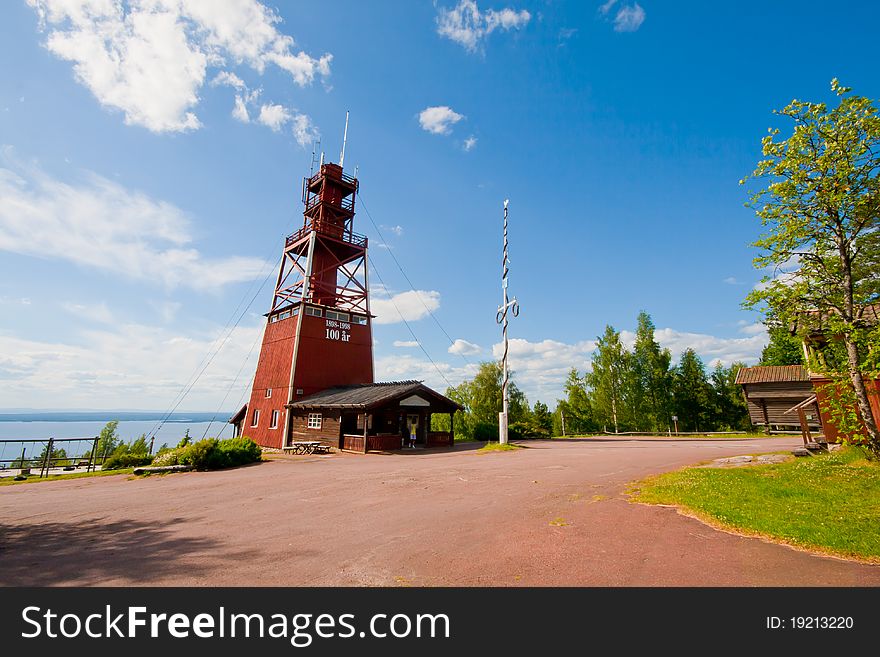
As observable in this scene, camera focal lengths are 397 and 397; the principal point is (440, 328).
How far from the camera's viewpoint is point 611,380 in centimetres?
4488

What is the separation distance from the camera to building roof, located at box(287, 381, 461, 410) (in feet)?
78.0

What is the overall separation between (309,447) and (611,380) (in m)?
34.1

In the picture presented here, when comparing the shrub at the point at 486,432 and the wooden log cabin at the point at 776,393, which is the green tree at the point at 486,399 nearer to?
the shrub at the point at 486,432

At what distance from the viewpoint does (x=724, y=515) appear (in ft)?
25.0

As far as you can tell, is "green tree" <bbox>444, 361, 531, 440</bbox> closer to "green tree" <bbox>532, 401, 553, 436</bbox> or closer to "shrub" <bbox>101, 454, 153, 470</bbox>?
"green tree" <bbox>532, 401, 553, 436</bbox>

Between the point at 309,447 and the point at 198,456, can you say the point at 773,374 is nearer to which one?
the point at 309,447

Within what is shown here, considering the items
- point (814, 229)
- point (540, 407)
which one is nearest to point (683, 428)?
point (540, 407)

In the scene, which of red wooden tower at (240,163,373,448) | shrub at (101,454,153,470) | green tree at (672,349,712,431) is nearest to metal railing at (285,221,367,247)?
red wooden tower at (240,163,373,448)

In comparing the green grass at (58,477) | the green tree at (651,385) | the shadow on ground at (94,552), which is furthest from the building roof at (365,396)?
the green tree at (651,385)

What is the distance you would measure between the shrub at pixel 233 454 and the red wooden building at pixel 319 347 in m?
5.60

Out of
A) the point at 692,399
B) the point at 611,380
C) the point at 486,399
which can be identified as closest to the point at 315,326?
the point at 486,399

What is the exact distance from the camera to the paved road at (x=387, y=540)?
5305 millimetres

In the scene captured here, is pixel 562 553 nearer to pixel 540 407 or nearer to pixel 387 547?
pixel 387 547
